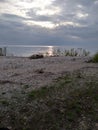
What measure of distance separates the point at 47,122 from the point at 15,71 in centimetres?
399

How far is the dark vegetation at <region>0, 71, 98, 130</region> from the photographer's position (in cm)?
727

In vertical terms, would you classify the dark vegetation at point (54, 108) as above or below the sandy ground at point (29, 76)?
below

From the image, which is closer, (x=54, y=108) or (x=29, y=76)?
A: (x=54, y=108)

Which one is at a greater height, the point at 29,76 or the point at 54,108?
the point at 29,76

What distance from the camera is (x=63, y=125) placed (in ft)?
23.9

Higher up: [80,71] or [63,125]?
[80,71]

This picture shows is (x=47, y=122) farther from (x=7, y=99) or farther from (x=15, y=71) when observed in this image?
(x=15, y=71)

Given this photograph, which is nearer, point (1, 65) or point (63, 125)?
point (63, 125)

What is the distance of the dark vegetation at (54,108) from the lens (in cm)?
727

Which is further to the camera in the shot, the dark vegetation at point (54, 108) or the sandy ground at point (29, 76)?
the sandy ground at point (29, 76)

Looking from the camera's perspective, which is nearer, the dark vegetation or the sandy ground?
the dark vegetation

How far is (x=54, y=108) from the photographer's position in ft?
25.2

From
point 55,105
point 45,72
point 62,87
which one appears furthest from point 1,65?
point 55,105

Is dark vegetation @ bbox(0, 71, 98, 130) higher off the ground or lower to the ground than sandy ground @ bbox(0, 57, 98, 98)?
lower
